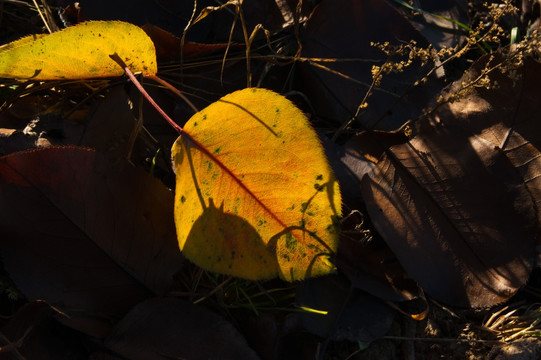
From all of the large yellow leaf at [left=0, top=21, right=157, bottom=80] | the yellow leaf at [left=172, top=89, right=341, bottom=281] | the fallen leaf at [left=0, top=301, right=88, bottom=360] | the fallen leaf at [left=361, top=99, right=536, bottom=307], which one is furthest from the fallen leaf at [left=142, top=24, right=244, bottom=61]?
the fallen leaf at [left=0, top=301, right=88, bottom=360]

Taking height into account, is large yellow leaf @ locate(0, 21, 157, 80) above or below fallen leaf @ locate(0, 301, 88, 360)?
above

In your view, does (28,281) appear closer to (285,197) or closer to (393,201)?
(285,197)

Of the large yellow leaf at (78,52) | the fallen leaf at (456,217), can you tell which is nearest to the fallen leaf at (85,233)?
the large yellow leaf at (78,52)

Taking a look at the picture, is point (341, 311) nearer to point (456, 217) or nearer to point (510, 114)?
point (456, 217)

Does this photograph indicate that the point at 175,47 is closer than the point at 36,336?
No

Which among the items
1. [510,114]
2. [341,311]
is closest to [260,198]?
[341,311]

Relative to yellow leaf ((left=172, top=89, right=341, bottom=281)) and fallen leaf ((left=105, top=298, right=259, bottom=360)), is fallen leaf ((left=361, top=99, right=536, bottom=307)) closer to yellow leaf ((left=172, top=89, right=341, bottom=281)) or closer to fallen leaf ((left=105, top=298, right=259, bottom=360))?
yellow leaf ((left=172, top=89, right=341, bottom=281))
